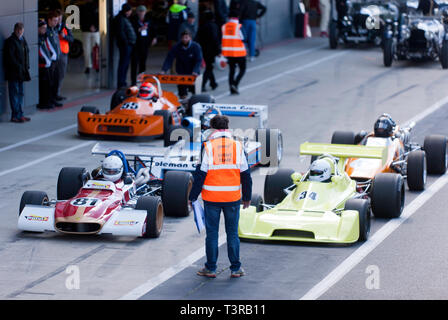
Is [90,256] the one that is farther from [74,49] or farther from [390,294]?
[74,49]

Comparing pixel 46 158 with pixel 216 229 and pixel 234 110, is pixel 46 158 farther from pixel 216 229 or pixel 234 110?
pixel 216 229

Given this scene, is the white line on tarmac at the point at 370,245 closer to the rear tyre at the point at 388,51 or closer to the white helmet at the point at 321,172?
the white helmet at the point at 321,172

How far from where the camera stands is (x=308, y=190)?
12.5 m

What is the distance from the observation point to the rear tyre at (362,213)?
11797 millimetres

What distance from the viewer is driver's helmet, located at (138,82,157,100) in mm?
19203

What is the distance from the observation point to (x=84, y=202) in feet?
39.3

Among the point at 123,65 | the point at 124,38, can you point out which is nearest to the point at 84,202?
the point at 124,38

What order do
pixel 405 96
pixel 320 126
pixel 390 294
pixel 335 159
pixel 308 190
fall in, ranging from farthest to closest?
1. pixel 405 96
2. pixel 320 126
3. pixel 335 159
4. pixel 308 190
5. pixel 390 294

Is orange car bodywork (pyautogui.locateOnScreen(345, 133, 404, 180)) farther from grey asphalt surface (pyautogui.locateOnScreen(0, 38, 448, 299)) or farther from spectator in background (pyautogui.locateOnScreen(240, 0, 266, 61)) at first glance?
spectator in background (pyautogui.locateOnScreen(240, 0, 266, 61))

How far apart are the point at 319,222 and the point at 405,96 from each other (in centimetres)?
1296

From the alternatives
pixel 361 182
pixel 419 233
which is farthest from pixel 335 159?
pixel 419 233

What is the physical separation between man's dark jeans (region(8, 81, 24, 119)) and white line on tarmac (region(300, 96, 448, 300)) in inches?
359

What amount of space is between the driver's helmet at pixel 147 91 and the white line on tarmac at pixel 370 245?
6246 millimetres

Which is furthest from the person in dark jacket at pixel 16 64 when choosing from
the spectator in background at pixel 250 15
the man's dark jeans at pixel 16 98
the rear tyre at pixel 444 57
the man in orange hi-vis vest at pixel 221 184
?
the rear tyre at pixel 444 57
